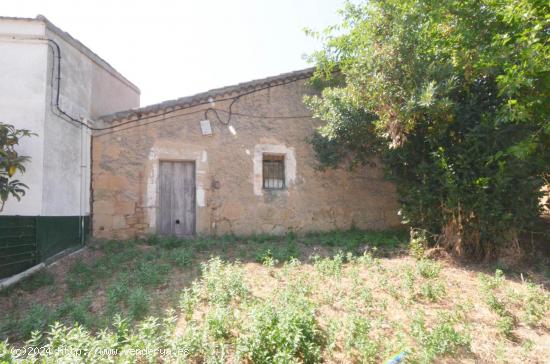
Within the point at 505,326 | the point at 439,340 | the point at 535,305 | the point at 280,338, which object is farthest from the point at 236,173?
the point at 535,305

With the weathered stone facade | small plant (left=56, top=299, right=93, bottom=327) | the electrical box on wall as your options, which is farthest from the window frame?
small plant (left=56, top=299, right=93, bottom=327)

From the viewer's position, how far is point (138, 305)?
3.81 m

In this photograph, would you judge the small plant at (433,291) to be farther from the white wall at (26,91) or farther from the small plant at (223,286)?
the white wall at (26,91)

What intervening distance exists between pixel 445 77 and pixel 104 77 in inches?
282

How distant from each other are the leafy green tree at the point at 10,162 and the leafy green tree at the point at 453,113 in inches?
211

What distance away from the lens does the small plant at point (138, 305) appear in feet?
12.2

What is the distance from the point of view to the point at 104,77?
25.5ft

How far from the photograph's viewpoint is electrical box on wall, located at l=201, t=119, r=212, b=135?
289 inches

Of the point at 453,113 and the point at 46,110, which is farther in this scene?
the point at 46,110

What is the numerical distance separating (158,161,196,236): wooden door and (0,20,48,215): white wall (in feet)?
7.63

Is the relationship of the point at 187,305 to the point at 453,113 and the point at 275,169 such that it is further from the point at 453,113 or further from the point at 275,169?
the point at 453,113

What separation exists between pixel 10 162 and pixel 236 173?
12.9ft

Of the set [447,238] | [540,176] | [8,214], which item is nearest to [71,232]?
[8,214]

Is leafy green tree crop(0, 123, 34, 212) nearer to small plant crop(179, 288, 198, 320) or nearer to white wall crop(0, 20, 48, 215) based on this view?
white wall crop(0, 20, 48, 215)
